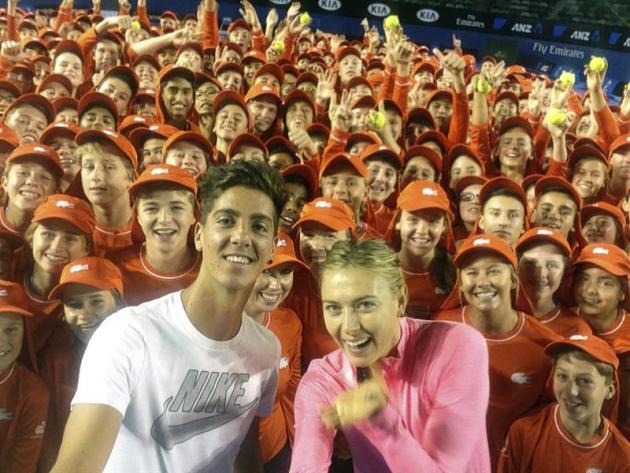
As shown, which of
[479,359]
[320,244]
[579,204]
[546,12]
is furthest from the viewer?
[546,12]

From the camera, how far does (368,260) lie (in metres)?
1.80

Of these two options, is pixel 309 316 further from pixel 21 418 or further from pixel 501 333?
pixel 21 418

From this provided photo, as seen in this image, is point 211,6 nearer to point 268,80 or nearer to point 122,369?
point 268,80

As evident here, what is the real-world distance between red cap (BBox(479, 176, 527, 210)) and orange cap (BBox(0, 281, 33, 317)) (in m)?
2.54

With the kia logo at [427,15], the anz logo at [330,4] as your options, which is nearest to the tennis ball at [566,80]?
the kia logo at [427,15]

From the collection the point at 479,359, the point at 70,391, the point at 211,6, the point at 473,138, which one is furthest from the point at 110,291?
the point at 211,6

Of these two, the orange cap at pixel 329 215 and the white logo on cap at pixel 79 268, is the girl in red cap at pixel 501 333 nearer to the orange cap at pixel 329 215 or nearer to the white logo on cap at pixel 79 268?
the orange cap at pixel 329 215

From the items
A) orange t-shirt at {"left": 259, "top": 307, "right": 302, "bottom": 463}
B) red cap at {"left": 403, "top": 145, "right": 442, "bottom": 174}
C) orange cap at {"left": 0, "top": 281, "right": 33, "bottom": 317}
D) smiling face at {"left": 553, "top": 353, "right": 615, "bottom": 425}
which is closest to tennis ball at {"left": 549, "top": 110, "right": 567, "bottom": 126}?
red cap at {"left": 403, "top": 145, "right": 442, "bottom": 174}

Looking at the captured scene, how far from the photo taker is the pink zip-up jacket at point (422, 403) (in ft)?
5.55

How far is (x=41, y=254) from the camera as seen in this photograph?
264 centimetres

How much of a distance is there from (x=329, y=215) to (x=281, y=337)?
669mm

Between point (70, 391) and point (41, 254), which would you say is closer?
point (70, 391)

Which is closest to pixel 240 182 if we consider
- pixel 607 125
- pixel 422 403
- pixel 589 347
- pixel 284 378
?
pixel 422 403

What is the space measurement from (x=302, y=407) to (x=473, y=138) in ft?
12.2
